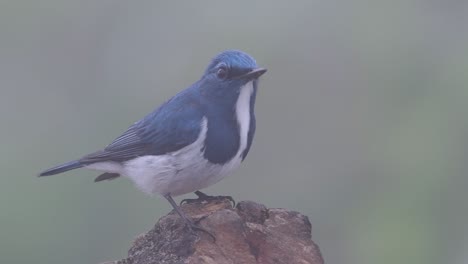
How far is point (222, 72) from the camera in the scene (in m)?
5.52

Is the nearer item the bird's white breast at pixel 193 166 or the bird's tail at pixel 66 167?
the bird's white breast at pixel 193 166

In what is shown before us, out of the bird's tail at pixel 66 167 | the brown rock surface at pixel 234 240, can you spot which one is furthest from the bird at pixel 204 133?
the bird's tail at pixel 66 167

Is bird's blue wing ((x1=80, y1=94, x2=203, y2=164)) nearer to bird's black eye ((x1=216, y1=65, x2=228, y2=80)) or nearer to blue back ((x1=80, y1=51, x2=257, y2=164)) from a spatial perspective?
blue back ((x1=80, y1=51, x2=257, y2=164))

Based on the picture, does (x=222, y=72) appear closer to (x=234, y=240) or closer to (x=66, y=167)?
(x=234, y=240)

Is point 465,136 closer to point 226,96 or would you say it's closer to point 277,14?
point 277,14

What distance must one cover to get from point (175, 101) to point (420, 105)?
3839 mm

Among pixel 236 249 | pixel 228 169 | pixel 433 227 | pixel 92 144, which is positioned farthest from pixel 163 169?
pixel 433 227

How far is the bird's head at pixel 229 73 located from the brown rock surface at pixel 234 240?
73 cm

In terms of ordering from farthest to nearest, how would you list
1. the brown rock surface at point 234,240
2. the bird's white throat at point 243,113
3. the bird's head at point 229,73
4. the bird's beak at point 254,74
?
1. the bird's white throat at point 243,113
2. the bird's head at point 229,73
3. the bird's beak at point 254,74
4. the brown rock surface at point 234,240

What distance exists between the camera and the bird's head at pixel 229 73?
5410mm

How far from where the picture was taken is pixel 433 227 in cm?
820

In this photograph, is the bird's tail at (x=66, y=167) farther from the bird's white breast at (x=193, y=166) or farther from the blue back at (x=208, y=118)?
the bird's white breast at (x=193, y=166)

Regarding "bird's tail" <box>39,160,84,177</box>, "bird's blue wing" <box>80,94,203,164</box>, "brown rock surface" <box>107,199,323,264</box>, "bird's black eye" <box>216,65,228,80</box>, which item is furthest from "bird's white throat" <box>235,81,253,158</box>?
"bird's tail" <box>39,160,84,177</box>

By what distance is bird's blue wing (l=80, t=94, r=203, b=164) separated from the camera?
559 cm
